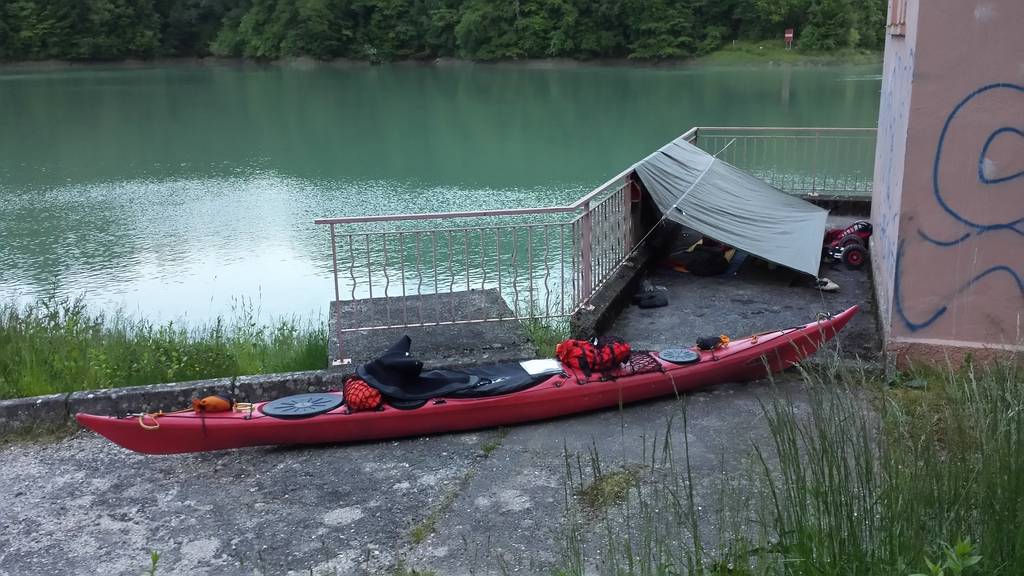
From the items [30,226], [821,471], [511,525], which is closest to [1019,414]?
[821,471]

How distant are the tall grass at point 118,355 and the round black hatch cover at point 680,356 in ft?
7.85

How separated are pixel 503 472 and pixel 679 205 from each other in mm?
3919

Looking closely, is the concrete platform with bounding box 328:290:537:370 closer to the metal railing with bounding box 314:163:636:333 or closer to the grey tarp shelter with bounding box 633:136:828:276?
the metal railing with bounding box 314:163:636:333

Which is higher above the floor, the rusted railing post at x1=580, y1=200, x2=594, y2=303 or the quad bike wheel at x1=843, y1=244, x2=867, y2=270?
the rusted railing post at x1=580, y1=200, x2=594, y2=303

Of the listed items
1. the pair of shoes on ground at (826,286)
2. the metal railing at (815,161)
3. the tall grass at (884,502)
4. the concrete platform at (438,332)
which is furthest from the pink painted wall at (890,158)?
the tall grass at (884,502)

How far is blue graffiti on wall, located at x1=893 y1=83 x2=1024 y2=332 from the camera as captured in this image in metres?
4.93

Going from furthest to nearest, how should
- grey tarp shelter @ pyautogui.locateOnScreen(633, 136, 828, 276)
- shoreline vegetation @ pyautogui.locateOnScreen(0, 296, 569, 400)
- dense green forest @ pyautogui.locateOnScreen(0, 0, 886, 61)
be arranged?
→ dense green forest @ pyautogui.locateOnScreen(0, 0, 886, 61), grey tarp shelter @ pyautogui.locateOnScreen(633, 136, 828, 276), shoreline vegetation @ pyautogui.locateOnScreen(0, 296, 569, 400)

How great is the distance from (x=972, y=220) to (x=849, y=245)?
3310mm

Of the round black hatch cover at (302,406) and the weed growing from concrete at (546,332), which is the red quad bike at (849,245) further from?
the round black hatch cover at (302,406)

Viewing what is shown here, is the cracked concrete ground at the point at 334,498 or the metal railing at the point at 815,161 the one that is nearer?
the cracked concrete ground at the point at 334,498

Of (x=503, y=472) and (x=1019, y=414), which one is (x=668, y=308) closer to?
(x=503, y=472)

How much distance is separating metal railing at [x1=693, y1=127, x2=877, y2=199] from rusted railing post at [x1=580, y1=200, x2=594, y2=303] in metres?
4.59

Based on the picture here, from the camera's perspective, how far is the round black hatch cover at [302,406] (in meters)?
4.82

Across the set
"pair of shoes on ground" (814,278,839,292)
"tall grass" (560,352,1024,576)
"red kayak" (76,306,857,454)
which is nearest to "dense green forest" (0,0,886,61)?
"pair of shoes on ground" (814,278,839,292)
